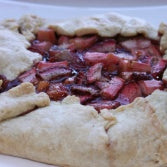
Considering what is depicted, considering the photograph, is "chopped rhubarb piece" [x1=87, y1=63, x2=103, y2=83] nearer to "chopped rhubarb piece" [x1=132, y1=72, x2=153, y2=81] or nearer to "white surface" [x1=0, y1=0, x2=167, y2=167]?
"chopped rhubarb piece" [x1=132, y1=72, x2=153, y2=81]

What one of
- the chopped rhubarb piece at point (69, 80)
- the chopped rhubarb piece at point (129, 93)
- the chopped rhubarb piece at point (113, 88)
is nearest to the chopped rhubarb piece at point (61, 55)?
the chopped rhubarb piece at point (69, 80)

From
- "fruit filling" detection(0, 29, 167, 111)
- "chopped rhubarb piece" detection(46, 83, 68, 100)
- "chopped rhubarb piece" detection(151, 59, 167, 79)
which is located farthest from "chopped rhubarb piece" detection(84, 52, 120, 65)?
"chopped rhubarb piece" detection(46, 83, 68, 100)

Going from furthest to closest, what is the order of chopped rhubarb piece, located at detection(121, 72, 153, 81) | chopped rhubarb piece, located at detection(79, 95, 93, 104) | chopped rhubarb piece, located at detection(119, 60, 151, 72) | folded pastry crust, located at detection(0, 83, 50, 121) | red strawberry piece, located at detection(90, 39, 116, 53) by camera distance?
1. red strawberry piece, located at detection(90, 39, 116, 53)
2. chopped rhubarb piece, located at detection(119, 60, 151, 72)
3. chopped rhubarb piece, located at detection(121, 72, 153, 81)
4. chopped rhubarb piece, located at detection(79, 95, 93, 104)
5. folded pastry crust, located at detection(0, 83, 50, 121)

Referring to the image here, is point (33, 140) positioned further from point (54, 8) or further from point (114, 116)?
point (54, 8)

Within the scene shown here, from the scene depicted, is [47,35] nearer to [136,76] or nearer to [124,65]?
[124,65]

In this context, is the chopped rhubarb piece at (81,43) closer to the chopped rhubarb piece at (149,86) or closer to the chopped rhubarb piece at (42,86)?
the chopped rhubarb piece at (42,86)
